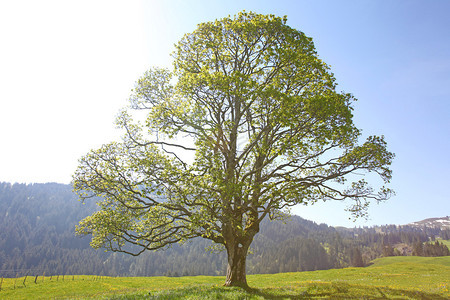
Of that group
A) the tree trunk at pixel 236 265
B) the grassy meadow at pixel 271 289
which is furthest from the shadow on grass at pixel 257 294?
the tree trunk at pixel 236 265

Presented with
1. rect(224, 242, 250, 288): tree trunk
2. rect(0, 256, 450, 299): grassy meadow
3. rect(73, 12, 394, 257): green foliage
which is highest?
rect(73, 12, 394, 257): green foliage

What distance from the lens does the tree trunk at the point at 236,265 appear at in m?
22.7

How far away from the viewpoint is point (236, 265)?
23062 mm

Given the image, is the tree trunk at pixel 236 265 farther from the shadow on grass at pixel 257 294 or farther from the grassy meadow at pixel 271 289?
the shadow on grass at pixel 257 294

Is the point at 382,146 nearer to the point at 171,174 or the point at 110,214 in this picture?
the point at 171,174

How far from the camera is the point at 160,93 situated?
25.0m

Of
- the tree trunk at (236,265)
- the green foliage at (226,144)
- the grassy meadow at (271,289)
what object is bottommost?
the grassy meadow at (271,289)

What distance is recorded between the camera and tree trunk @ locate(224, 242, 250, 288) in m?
22.7

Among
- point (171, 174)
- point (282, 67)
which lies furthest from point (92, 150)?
point (282, 67)

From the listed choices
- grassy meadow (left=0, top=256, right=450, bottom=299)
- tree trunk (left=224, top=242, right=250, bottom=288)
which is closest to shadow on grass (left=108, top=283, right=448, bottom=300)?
grassy meadow (left=0, top=256, right=450, bottom=299)

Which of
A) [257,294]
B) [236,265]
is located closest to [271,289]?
[236,265]

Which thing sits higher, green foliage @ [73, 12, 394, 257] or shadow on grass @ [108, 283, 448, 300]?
green foliage @ [73, 12, 394, 257]

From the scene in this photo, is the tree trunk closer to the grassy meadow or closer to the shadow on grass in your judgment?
the grassy meadow

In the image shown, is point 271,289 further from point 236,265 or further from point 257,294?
point 257,294
